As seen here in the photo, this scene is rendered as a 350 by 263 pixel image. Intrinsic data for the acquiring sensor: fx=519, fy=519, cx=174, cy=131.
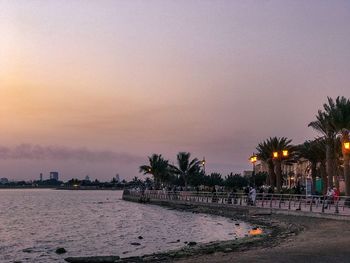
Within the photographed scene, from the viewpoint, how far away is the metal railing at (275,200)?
31.5m

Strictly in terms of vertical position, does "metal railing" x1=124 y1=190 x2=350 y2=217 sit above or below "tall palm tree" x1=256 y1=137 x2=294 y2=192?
below

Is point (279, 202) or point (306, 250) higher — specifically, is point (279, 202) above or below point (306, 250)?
above

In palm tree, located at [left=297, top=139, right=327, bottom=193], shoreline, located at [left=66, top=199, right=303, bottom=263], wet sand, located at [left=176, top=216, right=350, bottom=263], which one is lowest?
shoreline, located at [left=66, top=199, right=303, bottom=263]

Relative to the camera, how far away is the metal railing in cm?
3147

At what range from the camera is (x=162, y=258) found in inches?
735

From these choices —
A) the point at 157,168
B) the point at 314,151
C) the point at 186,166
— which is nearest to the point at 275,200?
the point at 314,151

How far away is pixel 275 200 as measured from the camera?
41.5m

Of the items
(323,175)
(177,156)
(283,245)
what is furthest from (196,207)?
(283,245)

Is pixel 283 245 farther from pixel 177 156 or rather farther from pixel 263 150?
pixel 177 156

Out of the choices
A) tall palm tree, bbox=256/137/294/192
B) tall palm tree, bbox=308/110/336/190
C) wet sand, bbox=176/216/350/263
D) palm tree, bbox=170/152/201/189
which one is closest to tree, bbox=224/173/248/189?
palm tree, bbox=170/152/201/189

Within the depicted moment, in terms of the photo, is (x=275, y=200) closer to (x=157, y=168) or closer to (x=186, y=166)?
(x=186, y=166)

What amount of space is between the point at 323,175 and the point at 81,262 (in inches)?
1630

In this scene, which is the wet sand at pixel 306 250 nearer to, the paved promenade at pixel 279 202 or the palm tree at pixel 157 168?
the paved promenade at pixel 279 202

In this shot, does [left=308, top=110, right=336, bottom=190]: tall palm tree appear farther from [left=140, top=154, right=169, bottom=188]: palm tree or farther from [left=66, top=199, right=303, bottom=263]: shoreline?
[left=140, top=154, right=169, bottom=188]: palm tree
